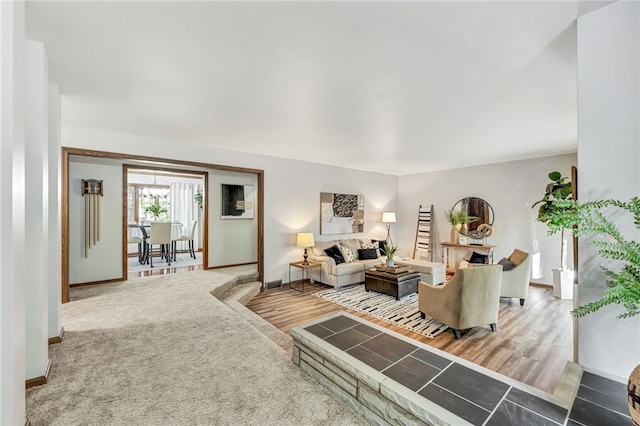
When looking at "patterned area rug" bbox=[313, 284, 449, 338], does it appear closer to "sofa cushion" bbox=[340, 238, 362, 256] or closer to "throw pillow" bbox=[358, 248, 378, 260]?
"throw pillow" bbox=[358, 248, 378, 260]

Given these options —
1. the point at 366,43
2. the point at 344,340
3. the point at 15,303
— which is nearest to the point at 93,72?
the point at 15,303

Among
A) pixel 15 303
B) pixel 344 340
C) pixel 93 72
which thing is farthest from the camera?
pixel 93 72

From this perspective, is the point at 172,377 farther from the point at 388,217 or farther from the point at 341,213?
the point at 388,217

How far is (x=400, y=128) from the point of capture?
3.58m

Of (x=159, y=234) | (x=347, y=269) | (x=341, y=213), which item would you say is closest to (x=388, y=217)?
(x=341, y=213)

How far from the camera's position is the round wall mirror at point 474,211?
6.05 metres

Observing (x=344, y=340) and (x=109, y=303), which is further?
(x=109, y=303)

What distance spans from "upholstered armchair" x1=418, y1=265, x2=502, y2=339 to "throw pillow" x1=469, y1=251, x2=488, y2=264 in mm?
2606

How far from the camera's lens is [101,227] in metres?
4.75

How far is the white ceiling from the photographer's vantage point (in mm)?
1541

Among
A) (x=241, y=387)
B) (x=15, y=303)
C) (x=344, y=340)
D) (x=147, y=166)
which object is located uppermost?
(x=147, y=166)

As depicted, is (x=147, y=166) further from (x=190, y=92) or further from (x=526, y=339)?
(x=526, y=339)

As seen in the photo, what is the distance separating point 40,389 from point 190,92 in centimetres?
247

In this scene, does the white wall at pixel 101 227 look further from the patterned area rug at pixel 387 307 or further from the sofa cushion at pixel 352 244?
the sofa cushion at pixel 352 244
